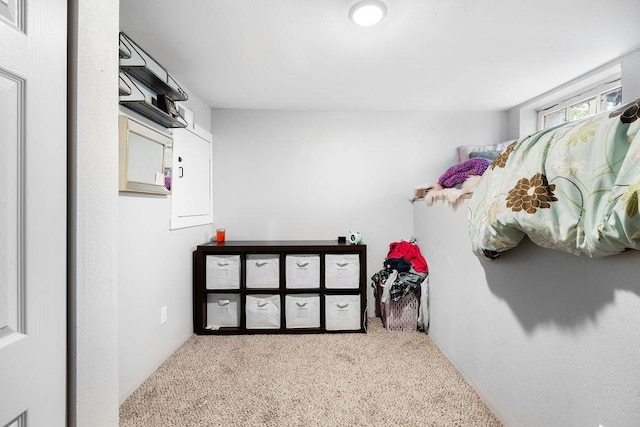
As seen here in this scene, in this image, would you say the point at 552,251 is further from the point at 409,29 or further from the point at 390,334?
the point at 390,334

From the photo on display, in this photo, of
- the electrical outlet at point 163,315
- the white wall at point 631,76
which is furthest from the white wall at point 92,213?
the white wall at point 631,76

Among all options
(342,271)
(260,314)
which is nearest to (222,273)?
(260,314)

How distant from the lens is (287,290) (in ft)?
8.49

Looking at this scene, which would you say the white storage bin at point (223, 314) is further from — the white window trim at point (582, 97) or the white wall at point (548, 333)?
the white window trim at point (582, 97)

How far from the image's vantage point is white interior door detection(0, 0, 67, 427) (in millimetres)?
596

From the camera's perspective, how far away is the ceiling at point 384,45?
1.48 meters

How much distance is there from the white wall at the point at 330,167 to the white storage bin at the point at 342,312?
0.44 metres

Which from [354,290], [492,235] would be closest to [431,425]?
[492,235]

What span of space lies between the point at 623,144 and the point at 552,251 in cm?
48

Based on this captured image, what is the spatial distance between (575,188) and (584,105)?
220 cm

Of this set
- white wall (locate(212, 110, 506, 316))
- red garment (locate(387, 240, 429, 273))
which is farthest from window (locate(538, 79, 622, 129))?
red garment (locate(387, 240, 429, 273))

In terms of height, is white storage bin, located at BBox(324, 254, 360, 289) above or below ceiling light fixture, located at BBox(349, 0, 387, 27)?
below

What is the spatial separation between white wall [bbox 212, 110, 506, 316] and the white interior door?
2.27 metres

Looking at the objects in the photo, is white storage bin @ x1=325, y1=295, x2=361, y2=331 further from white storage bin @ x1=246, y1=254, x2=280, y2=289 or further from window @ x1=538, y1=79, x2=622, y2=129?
window @ x1=538, y1=79, x2=622, y2=129
